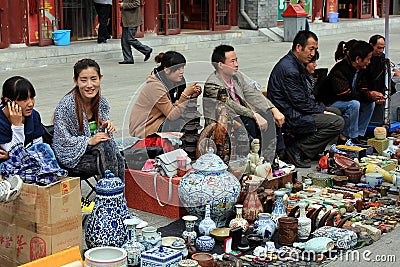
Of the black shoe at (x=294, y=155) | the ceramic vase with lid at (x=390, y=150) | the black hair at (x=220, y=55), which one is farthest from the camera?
the ceramic vase with lid at (x=390, y=150)

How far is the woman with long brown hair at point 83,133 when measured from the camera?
4.68 m

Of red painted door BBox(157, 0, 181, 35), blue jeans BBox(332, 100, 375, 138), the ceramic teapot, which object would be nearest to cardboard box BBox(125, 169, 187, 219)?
the ceramic teapot

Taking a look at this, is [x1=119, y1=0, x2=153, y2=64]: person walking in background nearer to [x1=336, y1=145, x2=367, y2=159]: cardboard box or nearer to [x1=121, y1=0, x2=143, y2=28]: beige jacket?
[x1=121, y1=0, x2=143, y2=28]: beige jacket

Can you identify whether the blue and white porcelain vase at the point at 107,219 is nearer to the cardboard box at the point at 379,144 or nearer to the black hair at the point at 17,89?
the black hair at the point at 17,89

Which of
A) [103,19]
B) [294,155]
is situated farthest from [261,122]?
[103,19]

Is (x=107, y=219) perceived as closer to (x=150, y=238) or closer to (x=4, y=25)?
(x=150, y=238)

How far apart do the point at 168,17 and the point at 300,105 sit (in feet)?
34.1

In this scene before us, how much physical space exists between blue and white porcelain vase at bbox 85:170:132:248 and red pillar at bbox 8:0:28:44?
9.59m

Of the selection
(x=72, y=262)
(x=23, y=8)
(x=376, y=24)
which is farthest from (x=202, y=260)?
(x=376, y=24)

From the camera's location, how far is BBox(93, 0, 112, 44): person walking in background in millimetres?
13305

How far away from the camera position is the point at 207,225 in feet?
14.6

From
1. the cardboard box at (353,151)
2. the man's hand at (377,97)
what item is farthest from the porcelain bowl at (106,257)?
the man's hand at (377,97)

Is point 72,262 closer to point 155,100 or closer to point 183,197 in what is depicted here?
point 183,197

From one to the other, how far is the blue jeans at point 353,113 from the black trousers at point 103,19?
738 cm
